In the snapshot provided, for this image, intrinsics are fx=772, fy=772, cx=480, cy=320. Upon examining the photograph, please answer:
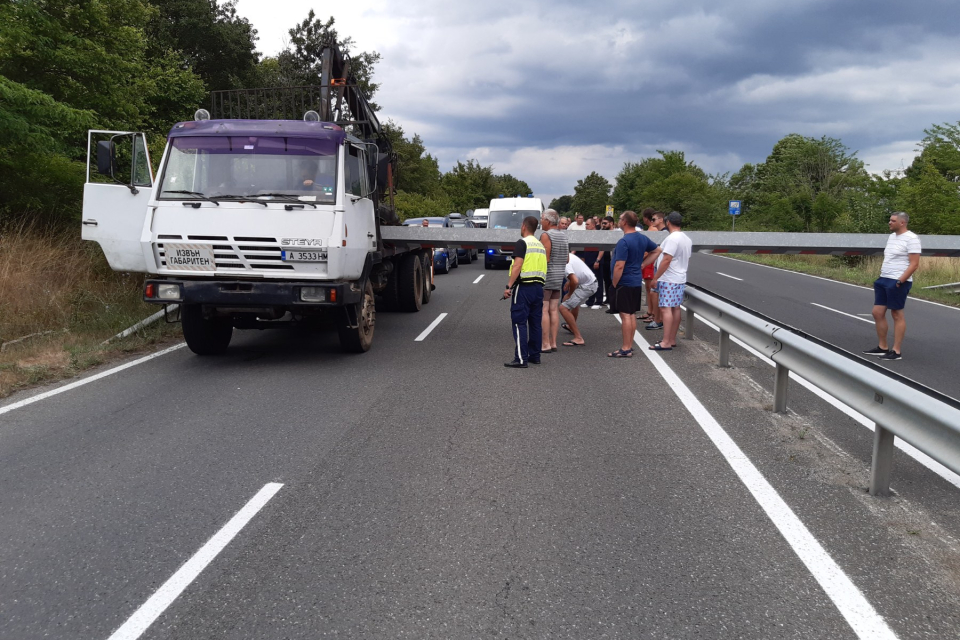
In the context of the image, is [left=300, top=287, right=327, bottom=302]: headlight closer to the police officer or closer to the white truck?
the white truck

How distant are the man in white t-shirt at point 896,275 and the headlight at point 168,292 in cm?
829

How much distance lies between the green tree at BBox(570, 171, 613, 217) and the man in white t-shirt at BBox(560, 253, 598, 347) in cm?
11967

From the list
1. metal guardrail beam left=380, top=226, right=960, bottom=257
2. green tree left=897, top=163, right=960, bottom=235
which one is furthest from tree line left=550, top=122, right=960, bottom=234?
metal guardrail beam left=380, top=226, right=960, bottom=257

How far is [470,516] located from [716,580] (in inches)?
55.2

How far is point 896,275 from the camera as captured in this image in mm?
9617

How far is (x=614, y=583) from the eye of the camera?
357cm

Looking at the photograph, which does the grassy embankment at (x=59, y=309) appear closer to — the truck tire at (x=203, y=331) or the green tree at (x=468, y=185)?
the truck tire at (x=203, y=331)

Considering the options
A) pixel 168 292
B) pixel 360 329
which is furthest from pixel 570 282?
pixel 168 292

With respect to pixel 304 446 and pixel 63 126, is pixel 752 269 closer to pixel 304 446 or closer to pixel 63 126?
pixel 63 126

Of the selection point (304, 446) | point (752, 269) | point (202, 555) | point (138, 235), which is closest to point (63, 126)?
point (138, 235)

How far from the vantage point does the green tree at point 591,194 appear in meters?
136

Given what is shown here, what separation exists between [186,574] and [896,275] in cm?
905

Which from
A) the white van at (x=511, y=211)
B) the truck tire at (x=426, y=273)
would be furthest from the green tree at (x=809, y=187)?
the truck tire at (x=426, y=273)

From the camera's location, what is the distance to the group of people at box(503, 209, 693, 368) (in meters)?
9.04
